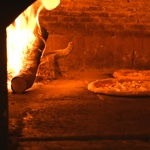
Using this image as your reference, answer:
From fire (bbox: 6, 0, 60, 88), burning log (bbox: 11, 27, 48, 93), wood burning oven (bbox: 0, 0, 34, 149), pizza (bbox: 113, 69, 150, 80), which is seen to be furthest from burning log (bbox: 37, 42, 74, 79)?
wood burning oven (bbox: 0, 0, 34, 149)

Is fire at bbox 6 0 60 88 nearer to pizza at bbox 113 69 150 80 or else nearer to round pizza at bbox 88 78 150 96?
round pizza at bbox 88 78 150 96

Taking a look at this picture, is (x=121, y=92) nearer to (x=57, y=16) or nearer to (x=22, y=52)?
(x=22, y=52)

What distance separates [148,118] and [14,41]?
3.49 m

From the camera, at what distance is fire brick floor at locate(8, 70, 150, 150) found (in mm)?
3082

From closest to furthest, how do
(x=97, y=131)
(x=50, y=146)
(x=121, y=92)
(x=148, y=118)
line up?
(x=50, y=146), (x=97, y=131), (x=148, y=118), (x=121, y=92)

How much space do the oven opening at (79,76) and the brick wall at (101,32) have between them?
0.02 metres

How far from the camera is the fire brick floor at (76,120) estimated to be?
3082 mm

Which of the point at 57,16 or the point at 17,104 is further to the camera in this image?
the point at 57,16

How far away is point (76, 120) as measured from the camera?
3.78 m

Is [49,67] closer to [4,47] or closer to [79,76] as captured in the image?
[79,76]

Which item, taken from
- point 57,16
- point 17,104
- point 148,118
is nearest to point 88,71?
point 57,16

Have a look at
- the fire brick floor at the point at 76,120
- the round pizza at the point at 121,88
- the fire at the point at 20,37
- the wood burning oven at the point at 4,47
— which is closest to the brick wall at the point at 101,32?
the fire at the point at 20,37

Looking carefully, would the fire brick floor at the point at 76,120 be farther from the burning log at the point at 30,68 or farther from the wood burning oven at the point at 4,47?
the wood burning oven at the point at 4,47

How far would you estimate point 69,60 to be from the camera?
7762mm
